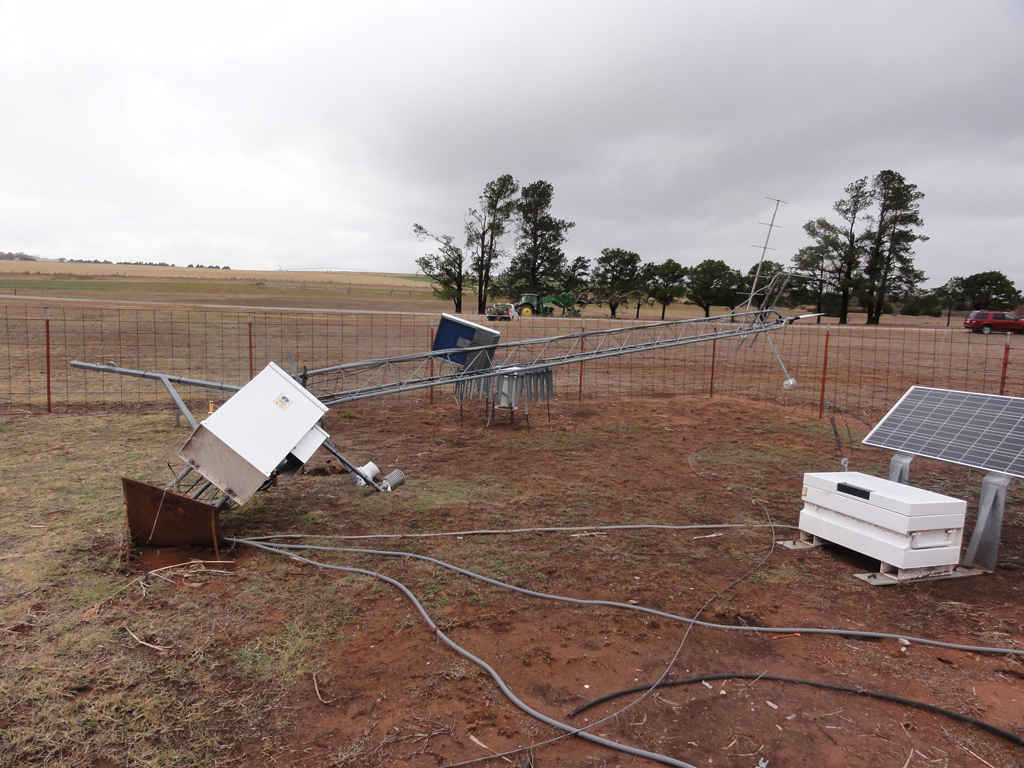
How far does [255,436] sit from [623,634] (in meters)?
3.88

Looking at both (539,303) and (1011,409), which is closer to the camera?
(1011,409)

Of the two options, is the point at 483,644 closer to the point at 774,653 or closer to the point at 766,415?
the point at 774,653

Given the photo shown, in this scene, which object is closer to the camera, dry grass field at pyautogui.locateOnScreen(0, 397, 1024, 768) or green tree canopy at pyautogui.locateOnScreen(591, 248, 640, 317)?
dry grass field at pyautogui.locateOnScreen(0, 397, 1024, 768)

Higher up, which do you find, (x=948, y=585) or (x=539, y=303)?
(x=539, y=303)

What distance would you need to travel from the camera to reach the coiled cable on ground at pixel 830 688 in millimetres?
3402

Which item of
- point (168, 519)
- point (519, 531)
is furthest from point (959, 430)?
point (168, 519)

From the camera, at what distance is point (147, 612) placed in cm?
446

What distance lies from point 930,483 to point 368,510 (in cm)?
791

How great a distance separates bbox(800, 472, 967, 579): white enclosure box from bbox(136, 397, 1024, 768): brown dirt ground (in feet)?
0.80

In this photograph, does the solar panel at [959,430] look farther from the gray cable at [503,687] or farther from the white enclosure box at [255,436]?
the white enclosure box at [255,436]

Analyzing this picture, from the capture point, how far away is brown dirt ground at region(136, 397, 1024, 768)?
10.8 ft

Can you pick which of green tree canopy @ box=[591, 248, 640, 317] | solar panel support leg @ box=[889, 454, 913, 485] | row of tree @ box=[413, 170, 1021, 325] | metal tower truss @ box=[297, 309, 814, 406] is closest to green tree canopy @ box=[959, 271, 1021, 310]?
row of tree @ box=[413, 170, 1021, 325]

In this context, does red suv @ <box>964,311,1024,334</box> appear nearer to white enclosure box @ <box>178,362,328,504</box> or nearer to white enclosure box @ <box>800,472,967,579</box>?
white enclosure box @ <box>800,472,967,579</box>

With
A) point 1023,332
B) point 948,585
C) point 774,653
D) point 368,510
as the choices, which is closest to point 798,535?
point 948,585
